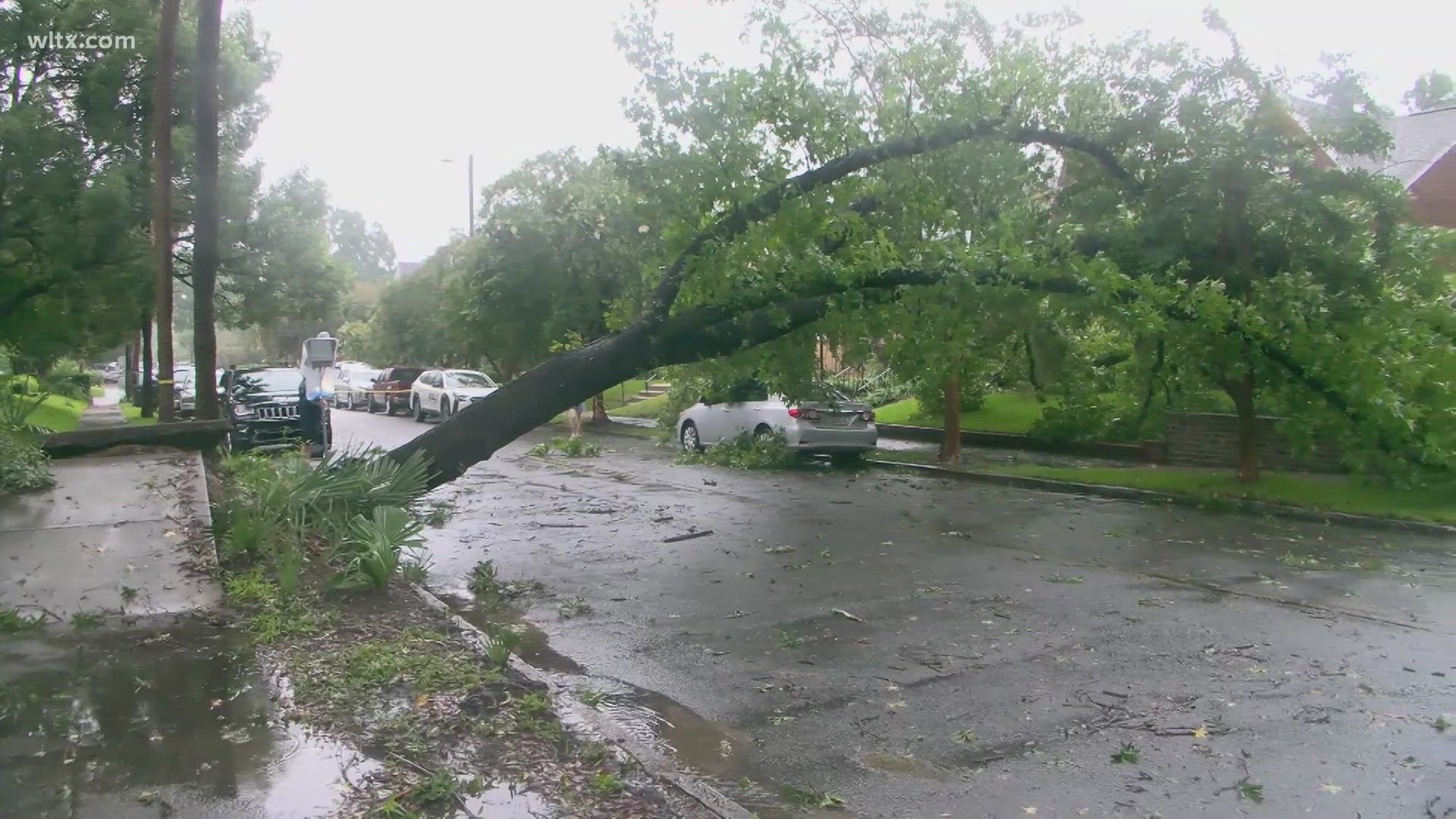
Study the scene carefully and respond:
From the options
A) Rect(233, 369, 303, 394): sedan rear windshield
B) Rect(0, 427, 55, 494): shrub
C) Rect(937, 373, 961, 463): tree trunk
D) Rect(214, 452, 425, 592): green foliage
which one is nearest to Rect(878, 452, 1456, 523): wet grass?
Rect(937, 373, 961, 463): tree trunk

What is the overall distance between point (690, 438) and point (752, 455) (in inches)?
113

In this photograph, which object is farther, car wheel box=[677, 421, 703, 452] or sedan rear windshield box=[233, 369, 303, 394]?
car wheel box=[677, 421, 703, 452]

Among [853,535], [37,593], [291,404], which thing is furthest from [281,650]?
[291,404]

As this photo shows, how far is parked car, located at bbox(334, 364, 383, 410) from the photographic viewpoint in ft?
138

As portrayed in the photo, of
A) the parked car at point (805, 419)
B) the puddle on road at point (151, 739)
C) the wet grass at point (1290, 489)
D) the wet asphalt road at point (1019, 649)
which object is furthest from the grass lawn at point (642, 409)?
the puddle on road at point (151, 739)

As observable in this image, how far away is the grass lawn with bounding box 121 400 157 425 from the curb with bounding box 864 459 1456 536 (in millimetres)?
18885

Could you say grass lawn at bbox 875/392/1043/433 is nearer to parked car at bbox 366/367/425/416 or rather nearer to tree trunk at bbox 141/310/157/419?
parked car at bbox 366/367/425/416

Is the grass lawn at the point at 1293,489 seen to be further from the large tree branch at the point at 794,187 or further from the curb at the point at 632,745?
the curb at the point at 632,745

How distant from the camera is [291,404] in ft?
67.6

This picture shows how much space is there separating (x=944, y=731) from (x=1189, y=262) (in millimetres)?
8809

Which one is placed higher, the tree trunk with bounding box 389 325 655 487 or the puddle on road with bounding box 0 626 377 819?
the tree trunk with bounding box 389 325 655 487

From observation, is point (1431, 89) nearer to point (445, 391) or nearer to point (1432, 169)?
point (1432, 169)

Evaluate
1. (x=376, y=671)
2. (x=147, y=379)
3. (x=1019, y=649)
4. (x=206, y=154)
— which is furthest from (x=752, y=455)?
(x=147, y=379)

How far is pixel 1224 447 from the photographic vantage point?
58.2ft
